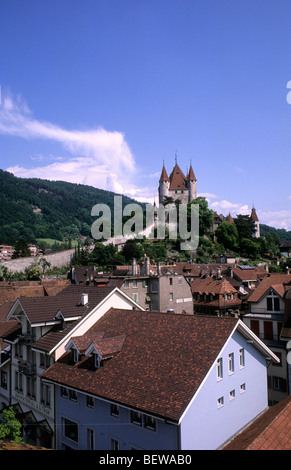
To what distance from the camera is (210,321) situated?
13.2 metres

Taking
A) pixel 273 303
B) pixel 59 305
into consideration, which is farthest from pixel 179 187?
pixel 59 305

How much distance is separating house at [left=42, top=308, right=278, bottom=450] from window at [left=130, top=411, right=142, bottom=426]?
0.02 meters

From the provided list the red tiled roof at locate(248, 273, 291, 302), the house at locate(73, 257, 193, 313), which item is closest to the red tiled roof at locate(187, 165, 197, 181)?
the house at locate(73, 257, 193, 313)

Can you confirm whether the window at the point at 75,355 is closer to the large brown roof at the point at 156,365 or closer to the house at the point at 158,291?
the large brown roof at the point at 156,365

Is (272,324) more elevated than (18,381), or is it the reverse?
(272,324)

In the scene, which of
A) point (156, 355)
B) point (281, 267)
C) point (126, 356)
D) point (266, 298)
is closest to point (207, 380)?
point (156, 355)

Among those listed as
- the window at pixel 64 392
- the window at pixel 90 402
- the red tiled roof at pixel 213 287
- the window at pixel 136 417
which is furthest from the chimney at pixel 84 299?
the red tiled roof at pixel 213 287

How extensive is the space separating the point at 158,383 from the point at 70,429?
17.4 feet

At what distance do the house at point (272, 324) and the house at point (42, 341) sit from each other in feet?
32.7

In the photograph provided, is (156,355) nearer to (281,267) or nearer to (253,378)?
(253,378)

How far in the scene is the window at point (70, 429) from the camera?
1354 centimetres

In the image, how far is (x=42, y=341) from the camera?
50.9 feet

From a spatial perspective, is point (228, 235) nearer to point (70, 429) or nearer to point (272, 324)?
point (272, 324)

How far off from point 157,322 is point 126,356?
196cm
